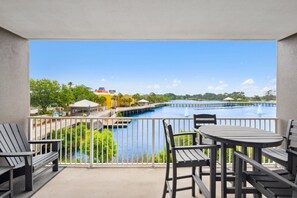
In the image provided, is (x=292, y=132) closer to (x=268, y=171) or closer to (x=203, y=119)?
(x=203, y=119)

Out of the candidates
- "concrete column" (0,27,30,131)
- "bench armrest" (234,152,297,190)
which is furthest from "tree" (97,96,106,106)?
"bench armrest" (234,152,297,190)

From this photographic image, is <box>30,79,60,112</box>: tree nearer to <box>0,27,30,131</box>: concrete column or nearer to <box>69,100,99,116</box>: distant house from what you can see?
<box>69,100,99,116</box>: distant house

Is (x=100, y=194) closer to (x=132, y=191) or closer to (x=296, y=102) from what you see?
(x=132, y=191)

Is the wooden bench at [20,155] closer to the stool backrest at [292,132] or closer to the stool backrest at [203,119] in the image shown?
the stool backrest at [203,119]

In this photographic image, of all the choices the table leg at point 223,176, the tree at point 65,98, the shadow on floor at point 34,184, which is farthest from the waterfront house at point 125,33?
the tree at point 65,98

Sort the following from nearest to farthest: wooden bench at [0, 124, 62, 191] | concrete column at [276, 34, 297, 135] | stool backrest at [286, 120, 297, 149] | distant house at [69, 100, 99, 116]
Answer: stool backrest at [286, 120, 297, 149] → wooden bench at [0, 124, 62, 191] → concrete column at [276, 34, 297, 135] → distant house at [69, 100, 99, 116]

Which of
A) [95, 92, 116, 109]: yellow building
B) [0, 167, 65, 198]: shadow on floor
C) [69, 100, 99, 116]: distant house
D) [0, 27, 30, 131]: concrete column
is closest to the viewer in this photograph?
[0, 167, 65, 198]: shadow on floor

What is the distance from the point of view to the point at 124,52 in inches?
848

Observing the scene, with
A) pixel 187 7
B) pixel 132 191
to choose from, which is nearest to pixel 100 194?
pixel 132 191

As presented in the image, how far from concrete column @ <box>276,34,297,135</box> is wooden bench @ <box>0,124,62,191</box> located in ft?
14.8

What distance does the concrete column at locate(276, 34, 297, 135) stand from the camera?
4117mm

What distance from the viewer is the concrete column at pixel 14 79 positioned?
3.84 m

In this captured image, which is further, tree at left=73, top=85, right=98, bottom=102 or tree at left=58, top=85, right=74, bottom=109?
tree at left=73, top=85, right=98, bottom=102

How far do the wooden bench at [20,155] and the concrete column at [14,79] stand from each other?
1.11 feet
